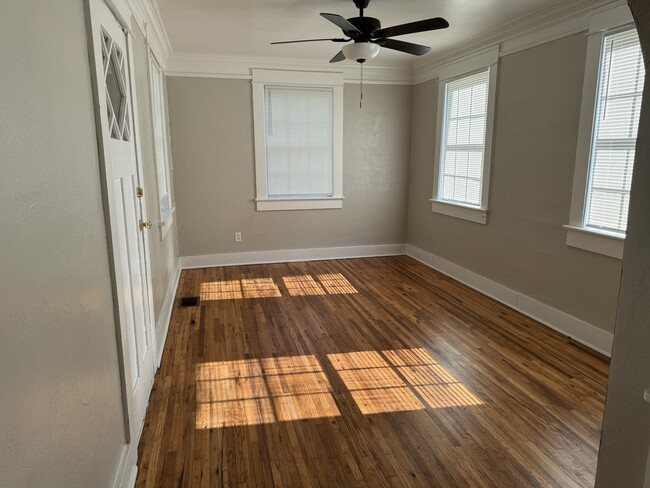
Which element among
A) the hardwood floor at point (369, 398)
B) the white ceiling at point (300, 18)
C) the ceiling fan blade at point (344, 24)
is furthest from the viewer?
the white ceiling at point (300, 18)

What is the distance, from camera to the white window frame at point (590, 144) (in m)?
3.04

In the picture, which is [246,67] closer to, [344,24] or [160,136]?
[160,136]

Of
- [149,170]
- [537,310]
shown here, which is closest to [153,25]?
[149,170]

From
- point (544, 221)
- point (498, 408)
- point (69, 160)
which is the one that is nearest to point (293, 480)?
point (498, 408)

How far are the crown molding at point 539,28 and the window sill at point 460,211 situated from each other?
4.98ft

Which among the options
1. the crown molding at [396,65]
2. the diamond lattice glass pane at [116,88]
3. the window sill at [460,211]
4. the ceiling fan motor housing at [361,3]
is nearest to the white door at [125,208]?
the diamond lattice glass pane at [116,88]

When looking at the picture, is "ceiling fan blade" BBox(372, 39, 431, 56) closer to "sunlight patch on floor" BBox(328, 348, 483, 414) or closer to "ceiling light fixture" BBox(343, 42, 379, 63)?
"ceiling light fixture" BBox(343, 42, 379, 63)

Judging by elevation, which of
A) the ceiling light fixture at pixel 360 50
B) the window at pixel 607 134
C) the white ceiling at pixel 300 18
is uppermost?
the white ceiling at pixel 300 18

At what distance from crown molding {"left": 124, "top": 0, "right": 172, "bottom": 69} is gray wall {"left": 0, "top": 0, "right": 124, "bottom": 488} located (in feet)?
5.15

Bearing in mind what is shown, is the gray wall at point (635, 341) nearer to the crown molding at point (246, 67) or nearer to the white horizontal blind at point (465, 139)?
the white horizontal blind at point (465, 139)

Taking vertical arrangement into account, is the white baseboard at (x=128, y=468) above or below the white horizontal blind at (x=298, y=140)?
below

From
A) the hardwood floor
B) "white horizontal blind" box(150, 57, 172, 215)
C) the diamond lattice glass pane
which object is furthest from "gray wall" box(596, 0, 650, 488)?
"white horizontal blind" box(150, 57, 172, 215)

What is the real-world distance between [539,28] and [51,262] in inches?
157

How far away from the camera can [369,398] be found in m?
2.61
